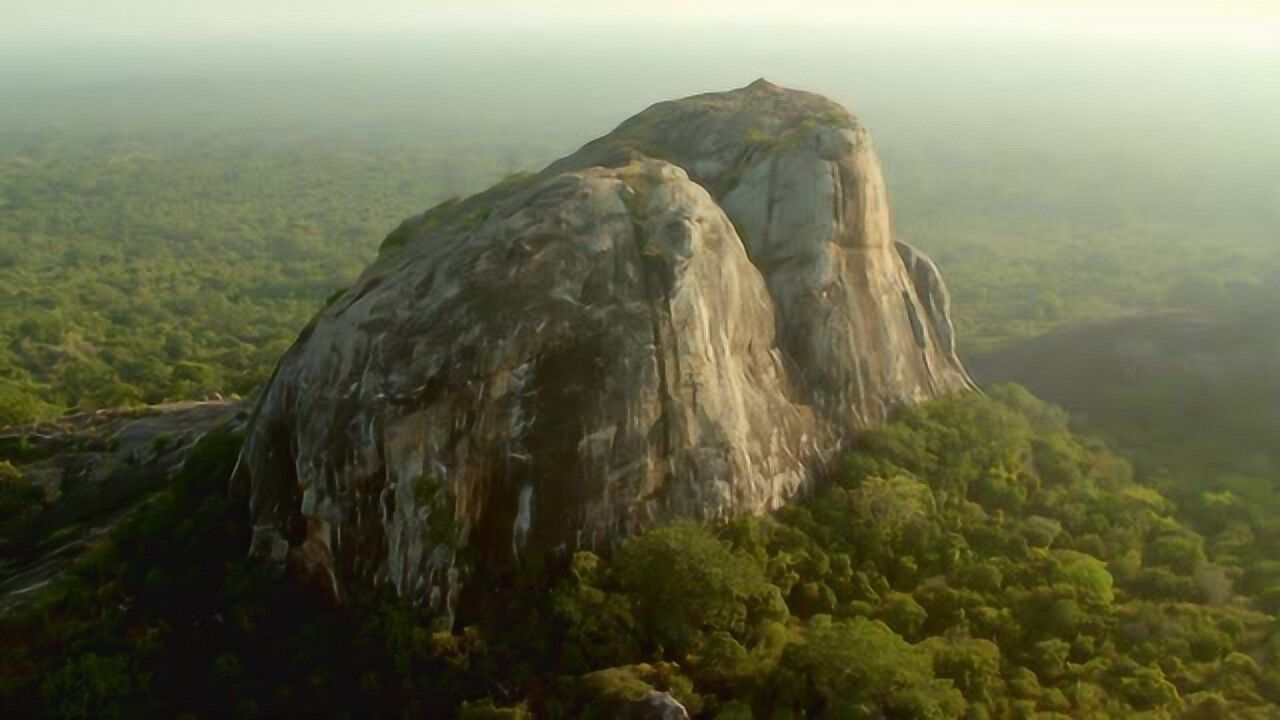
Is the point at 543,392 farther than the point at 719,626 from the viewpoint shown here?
Yes

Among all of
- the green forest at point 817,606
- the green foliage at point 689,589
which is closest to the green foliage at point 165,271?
the green forest at point 817,606

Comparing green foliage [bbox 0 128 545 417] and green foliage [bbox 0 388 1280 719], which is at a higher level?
green foliage [bbox 0 388 1280 719]

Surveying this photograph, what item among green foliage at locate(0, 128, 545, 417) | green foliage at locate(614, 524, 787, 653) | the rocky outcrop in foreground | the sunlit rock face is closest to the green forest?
green foliage at locate(614, 524, 787, 653)

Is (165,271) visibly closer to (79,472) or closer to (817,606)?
(79,472)

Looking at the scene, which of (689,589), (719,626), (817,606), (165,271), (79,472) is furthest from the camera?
(165,271)

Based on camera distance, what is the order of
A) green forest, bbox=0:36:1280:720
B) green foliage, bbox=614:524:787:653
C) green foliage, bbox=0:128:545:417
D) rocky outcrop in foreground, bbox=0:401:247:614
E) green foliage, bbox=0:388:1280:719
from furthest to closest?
1. green foliage, bbox=0:128:545:417
2. rocky outcrop in foreground, bbox=0:401:247:614
3. green foliage, bbox=614:524:787:653
4. green forest, bbox=0:36:1280:720
5. green foliage, bbox=0:388:1280:719

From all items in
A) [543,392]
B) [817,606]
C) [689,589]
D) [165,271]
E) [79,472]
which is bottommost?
[165,271]

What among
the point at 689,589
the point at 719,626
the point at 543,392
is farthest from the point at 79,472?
the point at 719,626

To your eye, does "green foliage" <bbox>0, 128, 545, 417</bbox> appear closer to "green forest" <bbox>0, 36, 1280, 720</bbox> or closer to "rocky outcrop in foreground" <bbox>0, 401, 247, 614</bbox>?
"rocky outcrop in foreground" <bbox>0, 401, 247, 614</bbox>
